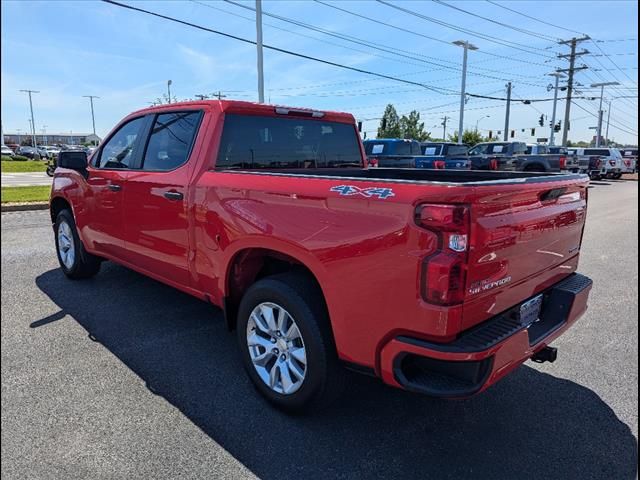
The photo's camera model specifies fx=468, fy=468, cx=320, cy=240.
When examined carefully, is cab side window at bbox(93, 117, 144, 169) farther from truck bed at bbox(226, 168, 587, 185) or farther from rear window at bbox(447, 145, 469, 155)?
rear window at bbox(447, 145, 469, 155)

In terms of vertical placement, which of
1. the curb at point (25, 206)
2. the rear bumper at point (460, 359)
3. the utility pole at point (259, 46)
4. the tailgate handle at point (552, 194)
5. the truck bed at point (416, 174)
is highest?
the utility pole at point (259, 46)

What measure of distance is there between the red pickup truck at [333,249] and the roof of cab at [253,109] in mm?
14

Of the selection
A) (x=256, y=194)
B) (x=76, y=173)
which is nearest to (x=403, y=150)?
(x=76, y=173)

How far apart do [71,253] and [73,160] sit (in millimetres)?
1286

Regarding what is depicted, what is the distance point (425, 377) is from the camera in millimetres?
2307

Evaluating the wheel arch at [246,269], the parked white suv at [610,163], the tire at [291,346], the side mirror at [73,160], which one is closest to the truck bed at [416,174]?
the wheel arch at [246,269]

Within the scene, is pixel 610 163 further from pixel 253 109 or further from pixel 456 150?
pixel 253 109

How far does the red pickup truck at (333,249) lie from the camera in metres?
2.15

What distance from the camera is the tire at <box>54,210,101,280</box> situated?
5.16m

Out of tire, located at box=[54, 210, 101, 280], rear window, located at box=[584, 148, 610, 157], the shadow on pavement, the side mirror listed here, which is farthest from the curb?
rear window, located at box=[584, 148, 610, 157]

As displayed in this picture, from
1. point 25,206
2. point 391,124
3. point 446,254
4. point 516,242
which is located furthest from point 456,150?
point 391,124

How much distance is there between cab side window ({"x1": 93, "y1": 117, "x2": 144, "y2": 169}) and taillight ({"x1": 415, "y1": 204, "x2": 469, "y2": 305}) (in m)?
3.09

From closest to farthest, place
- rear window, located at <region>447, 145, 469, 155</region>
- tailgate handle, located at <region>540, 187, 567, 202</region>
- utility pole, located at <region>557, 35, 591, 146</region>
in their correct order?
1. tailgate handle, located at <region>540, 187, 567, 202</region>
2. rear window, located at <region>447, 145, 469, 155</region>
3. utility pole, located at <region>557, 35, 591, 146</region>

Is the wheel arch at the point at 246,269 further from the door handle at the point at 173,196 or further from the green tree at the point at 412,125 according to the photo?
the green tree at the point at 412,125
